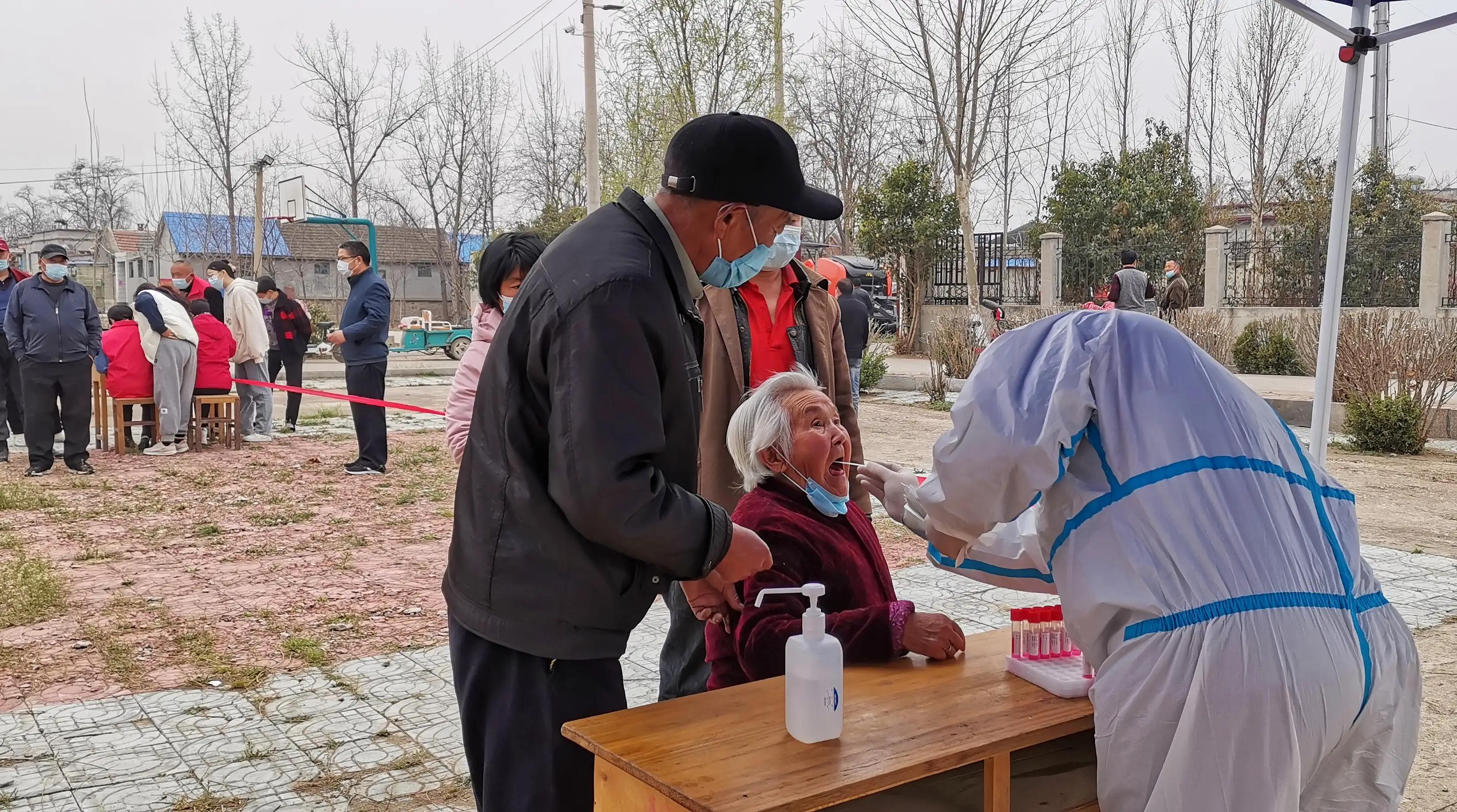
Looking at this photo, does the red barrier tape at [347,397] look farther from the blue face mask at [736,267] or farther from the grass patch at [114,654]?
the blue face mask at [736,267]

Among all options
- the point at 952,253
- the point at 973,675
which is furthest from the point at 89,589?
the point at 952,253

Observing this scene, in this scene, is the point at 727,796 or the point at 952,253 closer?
the point at 727,796

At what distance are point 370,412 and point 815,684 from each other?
894cm

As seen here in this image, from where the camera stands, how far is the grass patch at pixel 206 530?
794 centimetres

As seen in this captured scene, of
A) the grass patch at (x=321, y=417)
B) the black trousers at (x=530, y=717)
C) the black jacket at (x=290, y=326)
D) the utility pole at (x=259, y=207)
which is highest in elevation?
the utility pole at (x=259, y=207)

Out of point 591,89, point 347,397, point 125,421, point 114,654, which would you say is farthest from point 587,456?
point 591,89

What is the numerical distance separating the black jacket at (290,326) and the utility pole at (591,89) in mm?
7947

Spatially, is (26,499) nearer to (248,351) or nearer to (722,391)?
(248,351)

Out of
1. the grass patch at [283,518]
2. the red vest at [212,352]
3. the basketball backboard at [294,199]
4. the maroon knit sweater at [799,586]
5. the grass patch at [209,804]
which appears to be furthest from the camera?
the basketball backboard at [294,199]

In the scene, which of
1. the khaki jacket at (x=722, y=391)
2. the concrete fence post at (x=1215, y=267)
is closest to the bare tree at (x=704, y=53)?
the concrete fence post at (x=1215, y=267)

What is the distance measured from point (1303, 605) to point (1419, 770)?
2.35 meters

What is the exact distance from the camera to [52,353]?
401 inches

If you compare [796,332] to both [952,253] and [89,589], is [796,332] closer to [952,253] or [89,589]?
[89,589]

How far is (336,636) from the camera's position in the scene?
216 inches
